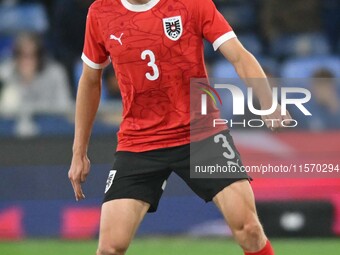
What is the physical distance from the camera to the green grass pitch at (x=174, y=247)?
29.5 feet

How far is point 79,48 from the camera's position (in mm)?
12078

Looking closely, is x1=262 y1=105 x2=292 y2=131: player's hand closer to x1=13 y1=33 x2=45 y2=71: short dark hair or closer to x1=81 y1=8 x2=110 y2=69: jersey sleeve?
x1=81 y1=8 x2=110 y2=69: jersey sleeve

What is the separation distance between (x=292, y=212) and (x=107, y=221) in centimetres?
400

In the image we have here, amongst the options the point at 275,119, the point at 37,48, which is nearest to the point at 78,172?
the point at 275,119

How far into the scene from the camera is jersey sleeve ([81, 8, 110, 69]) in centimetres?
613

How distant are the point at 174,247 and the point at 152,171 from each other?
130 inches

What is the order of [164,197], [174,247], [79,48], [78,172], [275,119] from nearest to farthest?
[275,119] → [78,172] → [174,247] → [164,197] → [79,48]

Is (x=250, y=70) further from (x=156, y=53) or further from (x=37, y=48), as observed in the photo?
(x=37, y=48)

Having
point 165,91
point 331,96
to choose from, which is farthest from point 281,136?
point 165,91

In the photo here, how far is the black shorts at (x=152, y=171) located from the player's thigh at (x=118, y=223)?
59 millimetres

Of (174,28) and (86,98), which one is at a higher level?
(174,28)

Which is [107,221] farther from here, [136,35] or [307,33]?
[307,33]

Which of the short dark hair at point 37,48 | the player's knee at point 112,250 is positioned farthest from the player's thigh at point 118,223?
the short dark hair at point 37,48

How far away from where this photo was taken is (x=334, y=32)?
500 inches
